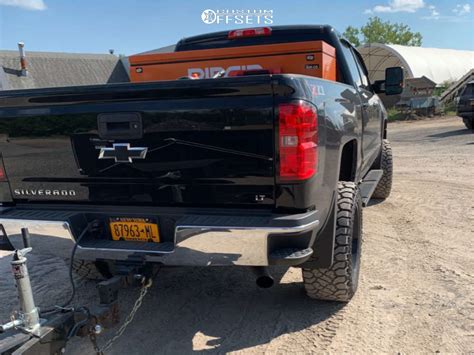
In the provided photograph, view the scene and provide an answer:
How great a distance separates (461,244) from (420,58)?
32.1 metres

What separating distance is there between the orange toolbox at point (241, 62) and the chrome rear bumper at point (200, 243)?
1.99 m

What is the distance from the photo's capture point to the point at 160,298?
12.2 ft

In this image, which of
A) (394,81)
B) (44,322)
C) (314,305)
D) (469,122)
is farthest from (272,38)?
(469,122)

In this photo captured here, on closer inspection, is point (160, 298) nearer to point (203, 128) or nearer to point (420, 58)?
point (203, 128)

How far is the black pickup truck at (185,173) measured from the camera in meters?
2.48

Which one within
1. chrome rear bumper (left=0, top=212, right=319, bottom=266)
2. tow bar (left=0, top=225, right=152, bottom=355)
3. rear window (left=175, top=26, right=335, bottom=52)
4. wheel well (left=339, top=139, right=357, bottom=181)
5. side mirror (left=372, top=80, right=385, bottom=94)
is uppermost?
rear window (left=175, top=26, right=335, bottom=52)

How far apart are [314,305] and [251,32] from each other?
9.66 ft

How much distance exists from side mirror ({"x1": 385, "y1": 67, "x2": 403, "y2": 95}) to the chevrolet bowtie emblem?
390 cm

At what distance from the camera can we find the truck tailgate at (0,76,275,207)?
2512 mm

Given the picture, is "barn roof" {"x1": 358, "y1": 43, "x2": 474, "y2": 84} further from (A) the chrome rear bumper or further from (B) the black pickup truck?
(A) the chrome rear bumper

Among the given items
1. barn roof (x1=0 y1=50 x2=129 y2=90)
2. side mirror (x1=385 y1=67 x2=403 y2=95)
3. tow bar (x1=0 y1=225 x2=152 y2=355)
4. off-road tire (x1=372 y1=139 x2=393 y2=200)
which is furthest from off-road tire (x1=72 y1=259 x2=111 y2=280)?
barn roof (x1=0 y1=50 x2=129 y2=90)

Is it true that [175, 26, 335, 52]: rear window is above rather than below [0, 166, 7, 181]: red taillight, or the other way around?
above

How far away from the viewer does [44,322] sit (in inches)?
89.1

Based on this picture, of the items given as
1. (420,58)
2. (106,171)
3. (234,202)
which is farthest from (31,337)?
(420,58)
